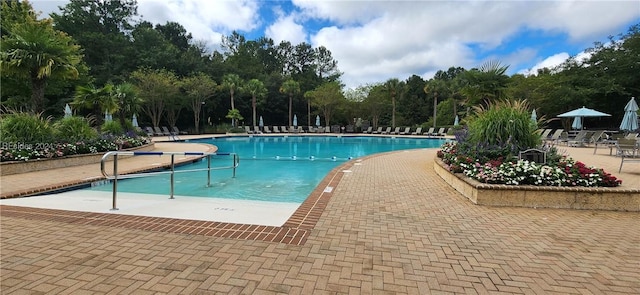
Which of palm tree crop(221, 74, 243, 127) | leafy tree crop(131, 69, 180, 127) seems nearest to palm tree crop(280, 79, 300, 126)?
palm tree crop(221, 74, 243, 127)

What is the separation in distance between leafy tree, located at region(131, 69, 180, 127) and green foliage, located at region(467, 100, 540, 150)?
22.9 metres

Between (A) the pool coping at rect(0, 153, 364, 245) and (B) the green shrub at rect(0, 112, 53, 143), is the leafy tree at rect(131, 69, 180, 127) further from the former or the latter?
(A) the pool coping at rect(0, 153, 364, 245)

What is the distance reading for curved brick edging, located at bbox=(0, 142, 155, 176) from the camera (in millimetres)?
6473

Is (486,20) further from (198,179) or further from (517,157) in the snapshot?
(198,179)

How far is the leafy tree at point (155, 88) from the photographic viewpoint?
75.1ft

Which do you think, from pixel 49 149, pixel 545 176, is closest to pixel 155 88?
pixel 49 149

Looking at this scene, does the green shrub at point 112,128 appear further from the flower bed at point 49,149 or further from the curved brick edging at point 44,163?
the curved brick edging at point 44,163

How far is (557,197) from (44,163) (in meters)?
10.4

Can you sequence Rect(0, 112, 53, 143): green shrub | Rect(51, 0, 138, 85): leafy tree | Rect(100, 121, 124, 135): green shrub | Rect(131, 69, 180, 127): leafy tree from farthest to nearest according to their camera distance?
1. Rect(51, 0, 138, 85): leafy tree
2. Rect(131, 69, 180, 127): leafy tree
3. Rect(100, 121, 124, 135): green shrub
4. Rect(0, 112, 53, 143): green shrub

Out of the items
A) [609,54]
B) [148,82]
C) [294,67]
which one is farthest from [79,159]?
[294,67]

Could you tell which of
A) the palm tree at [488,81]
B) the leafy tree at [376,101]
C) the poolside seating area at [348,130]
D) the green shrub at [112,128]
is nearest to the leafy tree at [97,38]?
the poolside seating area at [348,130]

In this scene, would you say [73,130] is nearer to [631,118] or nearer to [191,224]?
[191,224]

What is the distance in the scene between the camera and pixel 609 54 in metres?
21.6

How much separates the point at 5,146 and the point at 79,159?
1.43 meters
